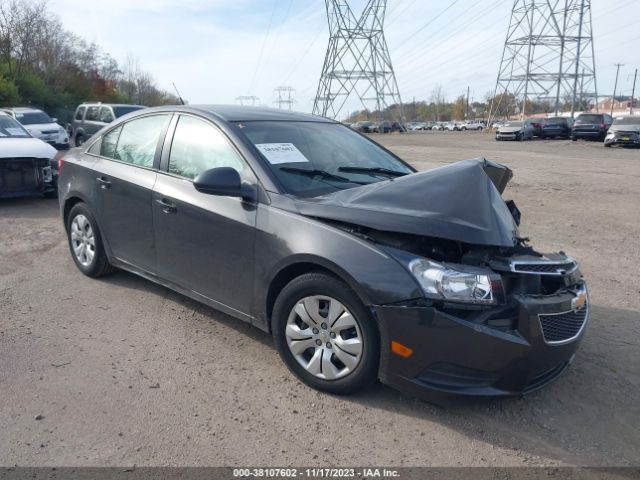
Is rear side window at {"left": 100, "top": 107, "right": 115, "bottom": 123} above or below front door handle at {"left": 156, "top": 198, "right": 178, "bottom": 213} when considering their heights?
above

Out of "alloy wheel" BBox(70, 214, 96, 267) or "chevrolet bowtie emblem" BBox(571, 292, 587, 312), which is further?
"alloy wheel" BBox(70, 214, 96, 267)

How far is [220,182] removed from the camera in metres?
3.45

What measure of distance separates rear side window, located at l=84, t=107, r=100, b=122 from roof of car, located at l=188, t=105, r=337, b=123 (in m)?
15.6

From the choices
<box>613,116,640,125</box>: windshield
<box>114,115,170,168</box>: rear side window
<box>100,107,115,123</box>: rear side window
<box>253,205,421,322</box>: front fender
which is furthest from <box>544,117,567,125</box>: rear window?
<box>253,205,421,322</box>: front fender

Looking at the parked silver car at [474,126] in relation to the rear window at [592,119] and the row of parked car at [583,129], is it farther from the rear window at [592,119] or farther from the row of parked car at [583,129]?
the rear window at [592,119]

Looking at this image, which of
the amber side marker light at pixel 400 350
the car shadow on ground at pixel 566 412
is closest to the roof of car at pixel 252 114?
the car shadow on ground at pixel 566 412

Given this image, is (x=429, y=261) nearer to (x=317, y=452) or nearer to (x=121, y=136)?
(x=317, y=452)

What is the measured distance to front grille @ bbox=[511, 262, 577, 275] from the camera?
119 inches

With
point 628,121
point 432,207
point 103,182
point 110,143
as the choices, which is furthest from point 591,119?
point 432,207

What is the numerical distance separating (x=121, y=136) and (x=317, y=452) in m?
3.54

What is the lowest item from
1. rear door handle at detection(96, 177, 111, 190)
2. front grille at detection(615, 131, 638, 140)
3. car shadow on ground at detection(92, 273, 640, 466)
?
car shadow on ground at detection(92, 273, 640, 466)

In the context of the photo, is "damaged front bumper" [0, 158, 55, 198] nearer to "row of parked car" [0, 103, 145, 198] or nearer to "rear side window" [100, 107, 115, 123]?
"row of parked car" [0, 103, 145, 198]

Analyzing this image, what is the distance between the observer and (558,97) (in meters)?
58.4

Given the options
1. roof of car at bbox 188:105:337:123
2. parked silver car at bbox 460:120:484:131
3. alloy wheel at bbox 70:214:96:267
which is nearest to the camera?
roof of car at bbox 188:105:337:123
